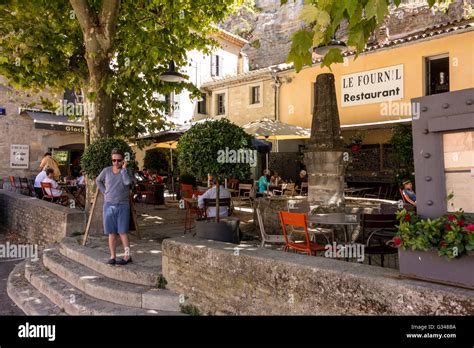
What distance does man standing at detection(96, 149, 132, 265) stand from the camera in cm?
573

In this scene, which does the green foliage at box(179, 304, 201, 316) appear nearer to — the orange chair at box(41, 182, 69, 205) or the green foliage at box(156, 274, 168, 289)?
the green foliage at box(156, 274, 168, 289)

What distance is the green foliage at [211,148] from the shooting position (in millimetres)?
5430

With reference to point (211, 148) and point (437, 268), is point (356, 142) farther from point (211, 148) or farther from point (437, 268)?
point (437, 268)

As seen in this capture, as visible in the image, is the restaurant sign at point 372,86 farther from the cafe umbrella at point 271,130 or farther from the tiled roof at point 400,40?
the cafe umbrella at point 271,130

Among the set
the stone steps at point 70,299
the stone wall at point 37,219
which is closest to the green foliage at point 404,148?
the stone wall at point 37,219

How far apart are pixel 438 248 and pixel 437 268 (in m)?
0.17

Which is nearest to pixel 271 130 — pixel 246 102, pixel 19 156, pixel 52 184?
pixel 52 184

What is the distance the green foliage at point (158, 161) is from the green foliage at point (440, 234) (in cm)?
1548

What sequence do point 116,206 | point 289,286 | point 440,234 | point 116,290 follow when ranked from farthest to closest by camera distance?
1. point 116,206
2. point 116,290
3. point 289,286
4. point 440,234

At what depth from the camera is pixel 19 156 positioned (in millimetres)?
17281

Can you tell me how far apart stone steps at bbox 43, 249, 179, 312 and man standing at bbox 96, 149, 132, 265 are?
0.38 metres

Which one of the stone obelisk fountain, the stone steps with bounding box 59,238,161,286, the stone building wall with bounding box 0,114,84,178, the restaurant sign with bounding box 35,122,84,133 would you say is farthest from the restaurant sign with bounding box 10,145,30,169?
the stone obelisk fountain

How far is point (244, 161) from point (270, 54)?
40.5 meters
